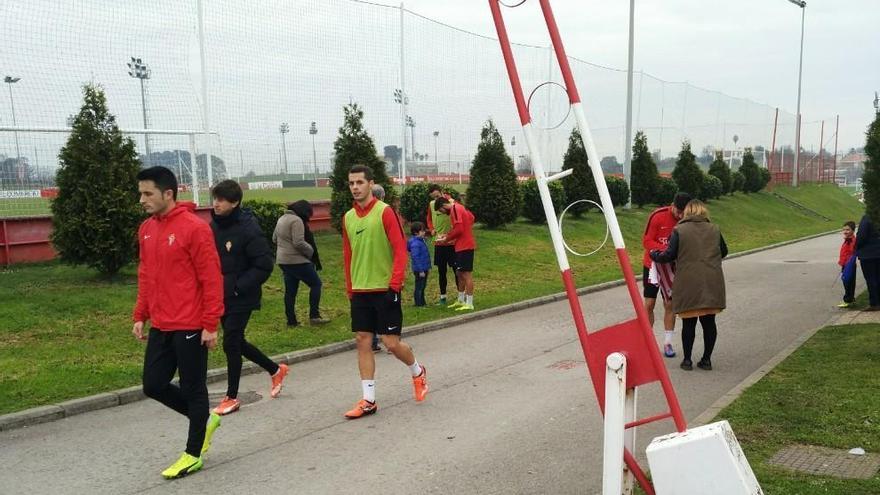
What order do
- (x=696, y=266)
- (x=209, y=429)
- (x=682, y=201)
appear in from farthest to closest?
(x=682, y=201) < (x=696, y=266) < (x=209, y=429)

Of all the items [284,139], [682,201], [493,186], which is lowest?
[493,186]

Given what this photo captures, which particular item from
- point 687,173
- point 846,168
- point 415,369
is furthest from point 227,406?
point 846,168

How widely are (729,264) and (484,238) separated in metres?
6.37

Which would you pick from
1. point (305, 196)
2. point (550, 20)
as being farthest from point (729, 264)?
point (550, 20)

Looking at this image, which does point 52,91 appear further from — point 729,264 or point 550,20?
point 729,264

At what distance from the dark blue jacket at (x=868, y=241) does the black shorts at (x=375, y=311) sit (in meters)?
8.55

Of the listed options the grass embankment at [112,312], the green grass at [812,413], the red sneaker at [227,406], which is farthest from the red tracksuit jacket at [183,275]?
the green grass at [812,413]

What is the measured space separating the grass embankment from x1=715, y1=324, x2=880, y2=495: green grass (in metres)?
5.04

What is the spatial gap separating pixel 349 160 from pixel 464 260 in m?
4.99

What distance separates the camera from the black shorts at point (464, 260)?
38.9ft

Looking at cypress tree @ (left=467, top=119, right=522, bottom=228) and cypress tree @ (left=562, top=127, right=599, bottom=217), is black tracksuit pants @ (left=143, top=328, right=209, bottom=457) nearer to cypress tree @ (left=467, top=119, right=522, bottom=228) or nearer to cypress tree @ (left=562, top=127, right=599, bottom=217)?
cypress tree @ (left=467, top=119, right=522, bottom=228)

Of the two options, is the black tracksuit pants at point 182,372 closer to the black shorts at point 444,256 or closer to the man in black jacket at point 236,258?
the man in black jacket at point 236,258

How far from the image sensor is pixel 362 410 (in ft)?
20.7

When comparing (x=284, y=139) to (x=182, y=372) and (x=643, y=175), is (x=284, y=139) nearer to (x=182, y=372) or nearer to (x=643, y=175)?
(x=182, y=372)
